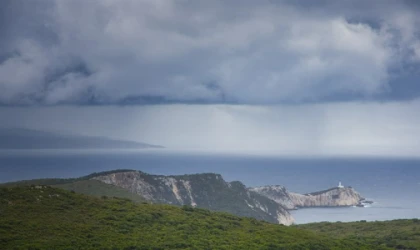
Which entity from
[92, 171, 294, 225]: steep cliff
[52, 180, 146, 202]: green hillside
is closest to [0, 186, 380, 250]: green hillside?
[52, 180, 146, 202]: green hillside

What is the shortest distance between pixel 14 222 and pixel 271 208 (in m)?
146

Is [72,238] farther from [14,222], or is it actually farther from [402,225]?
[402,225]

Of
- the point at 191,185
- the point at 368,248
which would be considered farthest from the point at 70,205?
the point at 191,185

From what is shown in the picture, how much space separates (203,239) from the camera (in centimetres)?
5888

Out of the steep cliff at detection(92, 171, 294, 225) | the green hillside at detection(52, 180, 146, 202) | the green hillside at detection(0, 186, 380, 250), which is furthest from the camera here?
the steep cliff at detection(92, 171, 294, 225)

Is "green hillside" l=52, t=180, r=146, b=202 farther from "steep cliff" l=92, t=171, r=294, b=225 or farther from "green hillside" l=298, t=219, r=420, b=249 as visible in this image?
"green hillside" l=298, t=219, r=420, b=249

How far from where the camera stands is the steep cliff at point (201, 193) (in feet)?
526

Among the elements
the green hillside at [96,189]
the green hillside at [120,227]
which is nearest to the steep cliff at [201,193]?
the green hillside at [96,189]

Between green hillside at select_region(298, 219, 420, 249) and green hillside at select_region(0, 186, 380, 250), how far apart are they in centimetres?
675

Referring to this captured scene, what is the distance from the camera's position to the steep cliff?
16025 centimetres

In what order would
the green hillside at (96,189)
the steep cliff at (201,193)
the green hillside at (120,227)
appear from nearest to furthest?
1. the green hillside at (120,227)
2. the green hillside at (96,189)
3. the steep cliff at (201,193)

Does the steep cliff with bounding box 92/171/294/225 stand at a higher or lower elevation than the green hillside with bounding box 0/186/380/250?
higher

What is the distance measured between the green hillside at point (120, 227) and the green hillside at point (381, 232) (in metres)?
6.75

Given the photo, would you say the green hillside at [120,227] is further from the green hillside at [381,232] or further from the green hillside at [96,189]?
the green hillside at [96,189]
